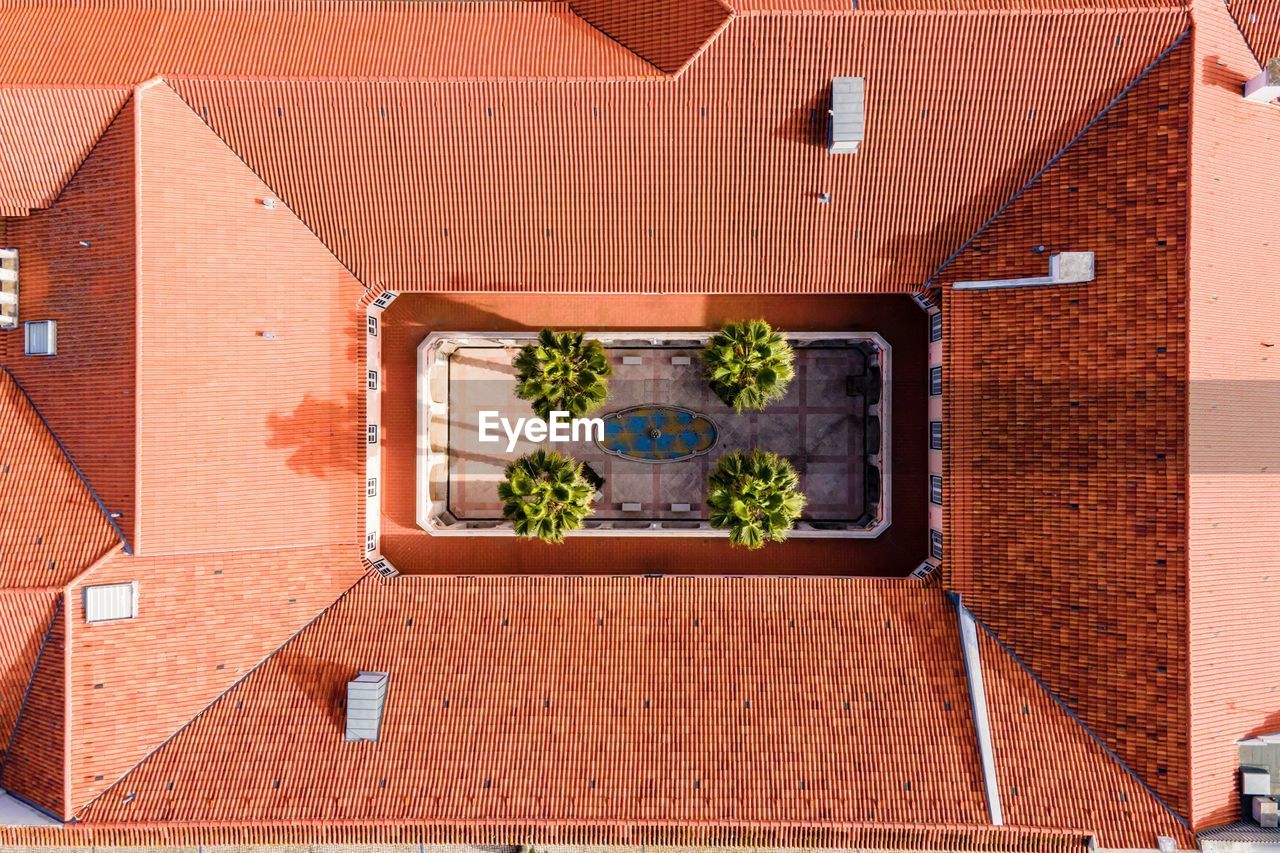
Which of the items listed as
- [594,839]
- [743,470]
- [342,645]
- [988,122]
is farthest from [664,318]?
[594,839]

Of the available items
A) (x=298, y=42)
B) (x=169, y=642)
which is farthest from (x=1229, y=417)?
(x=169, y=642)

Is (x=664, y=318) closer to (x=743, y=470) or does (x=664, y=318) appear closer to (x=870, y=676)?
(x=743, y=470)

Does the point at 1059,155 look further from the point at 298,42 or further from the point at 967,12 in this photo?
the point at 298,42

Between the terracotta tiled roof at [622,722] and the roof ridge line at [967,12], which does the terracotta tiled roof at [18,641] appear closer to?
the terracotta tiled roof at [622,722]

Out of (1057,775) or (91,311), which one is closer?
(1057,775)

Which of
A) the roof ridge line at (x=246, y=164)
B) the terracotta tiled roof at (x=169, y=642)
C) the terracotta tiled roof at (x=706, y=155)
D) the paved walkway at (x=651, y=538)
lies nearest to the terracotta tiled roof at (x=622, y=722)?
the terracotta tiled roof at (x=169, y=642)

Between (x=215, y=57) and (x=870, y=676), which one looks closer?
(x=215, y=57)
